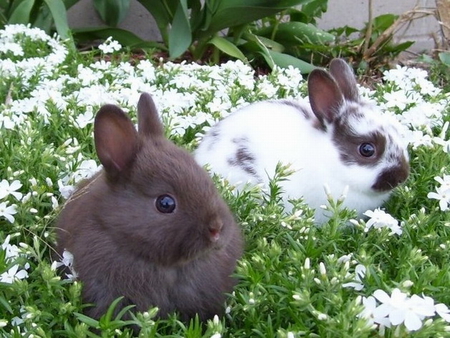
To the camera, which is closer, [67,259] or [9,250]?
[67,259]

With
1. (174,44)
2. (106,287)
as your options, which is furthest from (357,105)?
(174,44)

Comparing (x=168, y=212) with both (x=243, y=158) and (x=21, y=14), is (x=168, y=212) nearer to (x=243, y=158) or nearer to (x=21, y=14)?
(x=243, y=158)

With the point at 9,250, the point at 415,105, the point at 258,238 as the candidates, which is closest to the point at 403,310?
the point at 258,238

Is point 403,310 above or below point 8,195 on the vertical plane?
above

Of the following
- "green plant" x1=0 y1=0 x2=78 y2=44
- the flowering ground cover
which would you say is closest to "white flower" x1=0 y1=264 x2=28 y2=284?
the flowering ground cover

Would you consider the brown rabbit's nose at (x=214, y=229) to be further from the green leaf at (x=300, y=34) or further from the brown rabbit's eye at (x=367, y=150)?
the green leaf at (x=300, y=34)

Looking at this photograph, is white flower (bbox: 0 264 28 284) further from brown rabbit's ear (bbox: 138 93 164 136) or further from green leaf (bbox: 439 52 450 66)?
green leaf (bbox: 439 52 450 66)

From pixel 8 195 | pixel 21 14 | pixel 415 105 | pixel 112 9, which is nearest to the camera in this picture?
pixel 8 195
